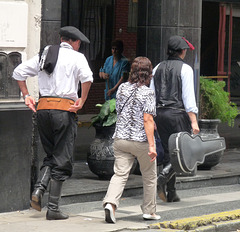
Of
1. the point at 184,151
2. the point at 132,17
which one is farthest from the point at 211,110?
the point at 132,17

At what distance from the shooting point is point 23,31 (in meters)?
→ 8.43

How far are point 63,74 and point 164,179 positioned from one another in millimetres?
1880

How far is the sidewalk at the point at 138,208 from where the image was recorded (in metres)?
7.73

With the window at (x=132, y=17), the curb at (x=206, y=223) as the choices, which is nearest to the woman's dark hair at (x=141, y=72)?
the curb at (x=206, y=223)

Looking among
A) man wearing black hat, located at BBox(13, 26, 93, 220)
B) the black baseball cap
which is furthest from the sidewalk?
the black baseball cap

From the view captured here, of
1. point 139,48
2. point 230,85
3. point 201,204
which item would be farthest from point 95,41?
point 201,204

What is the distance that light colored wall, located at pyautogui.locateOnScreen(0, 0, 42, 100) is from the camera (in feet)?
27.2

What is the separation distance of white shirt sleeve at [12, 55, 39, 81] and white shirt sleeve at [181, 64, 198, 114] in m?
1.80

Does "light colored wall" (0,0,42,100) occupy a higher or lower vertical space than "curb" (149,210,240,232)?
higher

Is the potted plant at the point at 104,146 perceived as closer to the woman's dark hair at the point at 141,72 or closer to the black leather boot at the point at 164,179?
the black leather boot at the point at 164,179

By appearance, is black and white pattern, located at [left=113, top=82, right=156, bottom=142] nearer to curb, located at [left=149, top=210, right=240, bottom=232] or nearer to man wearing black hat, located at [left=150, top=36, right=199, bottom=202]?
curb, located at [left=149, top=210, right=240, bottom=232]

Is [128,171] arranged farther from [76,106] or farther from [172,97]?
[172,97]

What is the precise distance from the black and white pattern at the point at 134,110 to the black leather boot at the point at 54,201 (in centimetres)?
79

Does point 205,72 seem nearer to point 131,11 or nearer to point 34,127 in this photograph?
point 131,11
